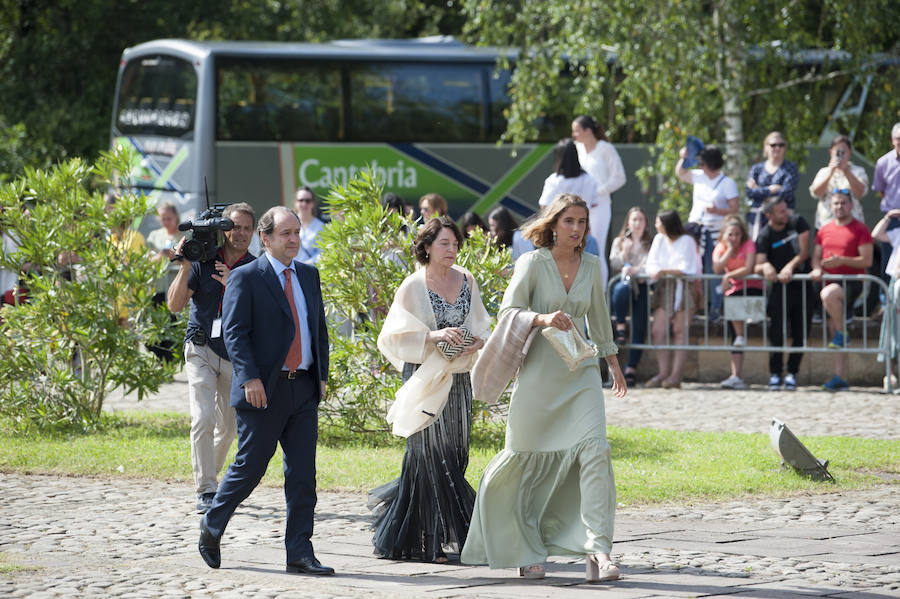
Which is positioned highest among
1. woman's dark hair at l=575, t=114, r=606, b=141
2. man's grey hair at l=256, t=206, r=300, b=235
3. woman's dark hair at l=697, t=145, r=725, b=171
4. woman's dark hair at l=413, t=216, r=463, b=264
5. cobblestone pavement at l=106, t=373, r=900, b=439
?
woman's dark hair at l=575, t=114, r=606, b=141

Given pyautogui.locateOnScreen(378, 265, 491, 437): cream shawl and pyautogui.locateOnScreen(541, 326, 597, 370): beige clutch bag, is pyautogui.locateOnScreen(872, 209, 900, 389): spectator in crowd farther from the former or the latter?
pyautogui.locateOnScreen(541, 326, 597, 370): beige clutch bag

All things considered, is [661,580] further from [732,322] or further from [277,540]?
[732,322]

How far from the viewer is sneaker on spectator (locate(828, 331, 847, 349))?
48.9ft

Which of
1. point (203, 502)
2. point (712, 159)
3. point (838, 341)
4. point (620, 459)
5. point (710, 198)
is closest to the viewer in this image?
point (203, 502)

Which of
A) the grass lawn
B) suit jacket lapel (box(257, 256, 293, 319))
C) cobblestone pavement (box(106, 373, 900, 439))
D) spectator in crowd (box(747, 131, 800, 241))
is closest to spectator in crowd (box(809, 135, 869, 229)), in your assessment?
spectator in crowd (box(747, 131, 800, 241))

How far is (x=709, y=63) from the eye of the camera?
62.0ft

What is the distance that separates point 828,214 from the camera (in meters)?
15.7

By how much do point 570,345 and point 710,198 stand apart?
32.4 feet

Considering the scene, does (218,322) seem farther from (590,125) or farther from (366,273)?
(590,125)

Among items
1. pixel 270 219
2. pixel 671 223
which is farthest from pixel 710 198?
pixel 270 219

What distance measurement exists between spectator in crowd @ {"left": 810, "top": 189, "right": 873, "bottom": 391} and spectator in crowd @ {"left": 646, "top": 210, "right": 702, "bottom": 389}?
128 cm

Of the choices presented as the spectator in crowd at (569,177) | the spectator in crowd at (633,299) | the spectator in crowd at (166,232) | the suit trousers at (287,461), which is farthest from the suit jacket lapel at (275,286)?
the spectator in crowd at (166,232)

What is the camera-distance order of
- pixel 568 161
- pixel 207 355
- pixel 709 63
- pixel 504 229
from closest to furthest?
1. pixel 207 355
2. pixel 504 229
3. pixel 568 161
4. pixel 709 63

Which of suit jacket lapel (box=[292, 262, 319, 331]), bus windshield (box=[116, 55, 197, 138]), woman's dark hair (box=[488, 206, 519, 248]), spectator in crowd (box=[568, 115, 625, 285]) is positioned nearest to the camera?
suit jacket lapel (box=[292, 262, 319, 331])
